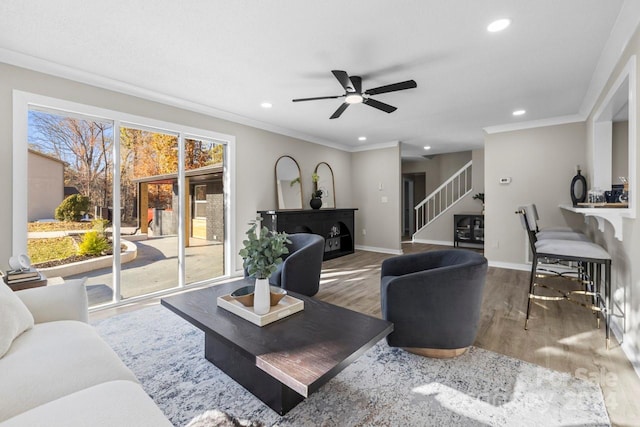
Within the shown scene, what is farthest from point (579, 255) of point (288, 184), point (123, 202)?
point (123, 202)

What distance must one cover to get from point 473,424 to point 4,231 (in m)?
3.84

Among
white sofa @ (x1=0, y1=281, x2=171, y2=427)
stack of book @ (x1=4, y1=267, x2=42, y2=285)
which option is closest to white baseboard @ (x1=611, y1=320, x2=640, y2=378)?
white sofa @ (x1=0, y1=281, x2=171, y2=427)

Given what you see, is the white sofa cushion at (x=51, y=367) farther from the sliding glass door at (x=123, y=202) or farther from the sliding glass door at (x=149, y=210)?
the sliding glass door at (x=149, y=210)

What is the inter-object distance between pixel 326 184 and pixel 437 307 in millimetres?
4590

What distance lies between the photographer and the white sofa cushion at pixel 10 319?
131 cm

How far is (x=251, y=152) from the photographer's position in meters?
4.72

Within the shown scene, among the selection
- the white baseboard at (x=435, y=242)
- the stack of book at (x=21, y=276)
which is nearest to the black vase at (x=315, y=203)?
the white baseboard at (x=435, y=242)

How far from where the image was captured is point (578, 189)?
415cm

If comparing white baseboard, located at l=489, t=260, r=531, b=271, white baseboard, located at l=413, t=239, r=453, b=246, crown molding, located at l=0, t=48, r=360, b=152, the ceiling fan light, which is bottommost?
white baseboard, located at l=489, t=260, r=531, b=271

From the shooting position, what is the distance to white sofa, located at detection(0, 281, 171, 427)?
903mm

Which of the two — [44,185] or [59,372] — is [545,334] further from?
[44,185]

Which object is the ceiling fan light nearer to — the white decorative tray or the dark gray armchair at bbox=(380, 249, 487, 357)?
the dark gray armchair at bbox=(380, 249, 487, 357)

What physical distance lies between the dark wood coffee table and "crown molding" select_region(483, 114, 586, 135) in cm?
462

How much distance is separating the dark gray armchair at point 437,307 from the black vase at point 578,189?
3103 millimetres
